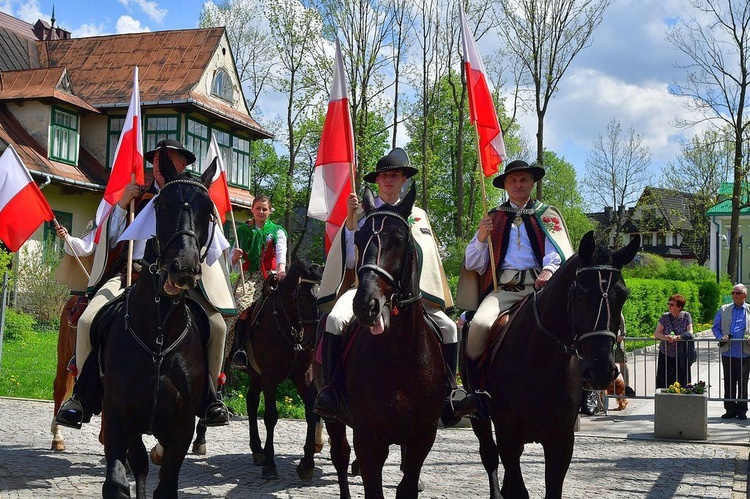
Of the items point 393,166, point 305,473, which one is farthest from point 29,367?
point 393,166

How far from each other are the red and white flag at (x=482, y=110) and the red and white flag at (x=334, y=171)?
1.28 metres

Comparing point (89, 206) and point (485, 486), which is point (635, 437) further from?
point (89, 206)

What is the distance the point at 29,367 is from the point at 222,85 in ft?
74.6

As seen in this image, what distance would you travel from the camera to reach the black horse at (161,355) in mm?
5691

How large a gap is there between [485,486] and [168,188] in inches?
193

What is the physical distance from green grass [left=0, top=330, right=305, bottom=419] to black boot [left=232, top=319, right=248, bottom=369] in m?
3.40

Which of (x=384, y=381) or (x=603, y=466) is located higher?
(x=384, y=381)

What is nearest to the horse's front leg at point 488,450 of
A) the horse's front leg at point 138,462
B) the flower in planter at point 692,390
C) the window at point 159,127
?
the horse's front leg at point 138,462

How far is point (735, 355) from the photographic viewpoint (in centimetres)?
1478

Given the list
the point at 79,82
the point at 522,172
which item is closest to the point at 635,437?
the point at 522,172

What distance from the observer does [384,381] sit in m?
5.54

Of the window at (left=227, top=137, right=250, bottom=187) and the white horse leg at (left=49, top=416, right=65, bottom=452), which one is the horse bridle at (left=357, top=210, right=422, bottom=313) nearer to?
the white horse leg at (left=49, top=416, right=65, bottom=452)

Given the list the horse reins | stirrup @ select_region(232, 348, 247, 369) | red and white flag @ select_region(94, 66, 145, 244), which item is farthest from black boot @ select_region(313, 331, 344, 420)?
stirrup @ select_region(232, 348, 247, 369)

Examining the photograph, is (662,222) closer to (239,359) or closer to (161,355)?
(239,359)
